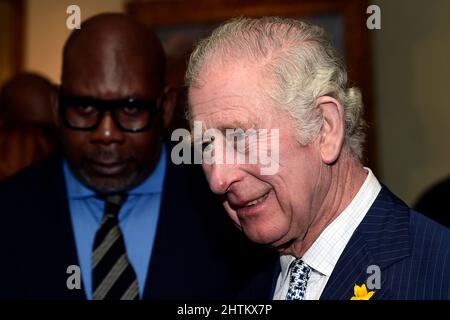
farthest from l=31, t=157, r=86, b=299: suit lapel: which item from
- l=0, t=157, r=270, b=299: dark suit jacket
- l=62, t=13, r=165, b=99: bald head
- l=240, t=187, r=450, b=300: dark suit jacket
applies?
l=240, t=187, r=450, b=300: dark suit jacket

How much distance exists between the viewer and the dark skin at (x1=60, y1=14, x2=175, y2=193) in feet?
7.52

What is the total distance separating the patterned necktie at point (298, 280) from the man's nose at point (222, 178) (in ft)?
0.92

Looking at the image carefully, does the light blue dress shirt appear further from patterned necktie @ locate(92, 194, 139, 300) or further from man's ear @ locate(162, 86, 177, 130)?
man's ear @ locate(162, 86, 177, 130)

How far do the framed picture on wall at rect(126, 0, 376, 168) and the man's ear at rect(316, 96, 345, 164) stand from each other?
7.53 ft

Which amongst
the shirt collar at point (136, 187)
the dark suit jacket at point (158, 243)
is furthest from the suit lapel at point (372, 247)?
the shirt collar at point (136, 187)

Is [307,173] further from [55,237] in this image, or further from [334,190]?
[55,237]

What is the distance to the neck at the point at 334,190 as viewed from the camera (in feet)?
5.29

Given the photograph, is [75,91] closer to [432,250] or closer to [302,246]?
[302,246]

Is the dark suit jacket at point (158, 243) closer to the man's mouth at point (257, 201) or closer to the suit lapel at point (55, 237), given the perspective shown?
the suit lapel at point (55, 237)

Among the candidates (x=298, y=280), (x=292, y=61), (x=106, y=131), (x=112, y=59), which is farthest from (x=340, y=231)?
(x=112, y=59)

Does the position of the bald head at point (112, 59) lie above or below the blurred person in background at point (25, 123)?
above

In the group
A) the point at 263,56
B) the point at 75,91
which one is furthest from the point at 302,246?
the point at 75,91

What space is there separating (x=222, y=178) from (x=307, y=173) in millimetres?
185

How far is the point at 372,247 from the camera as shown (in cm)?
156
